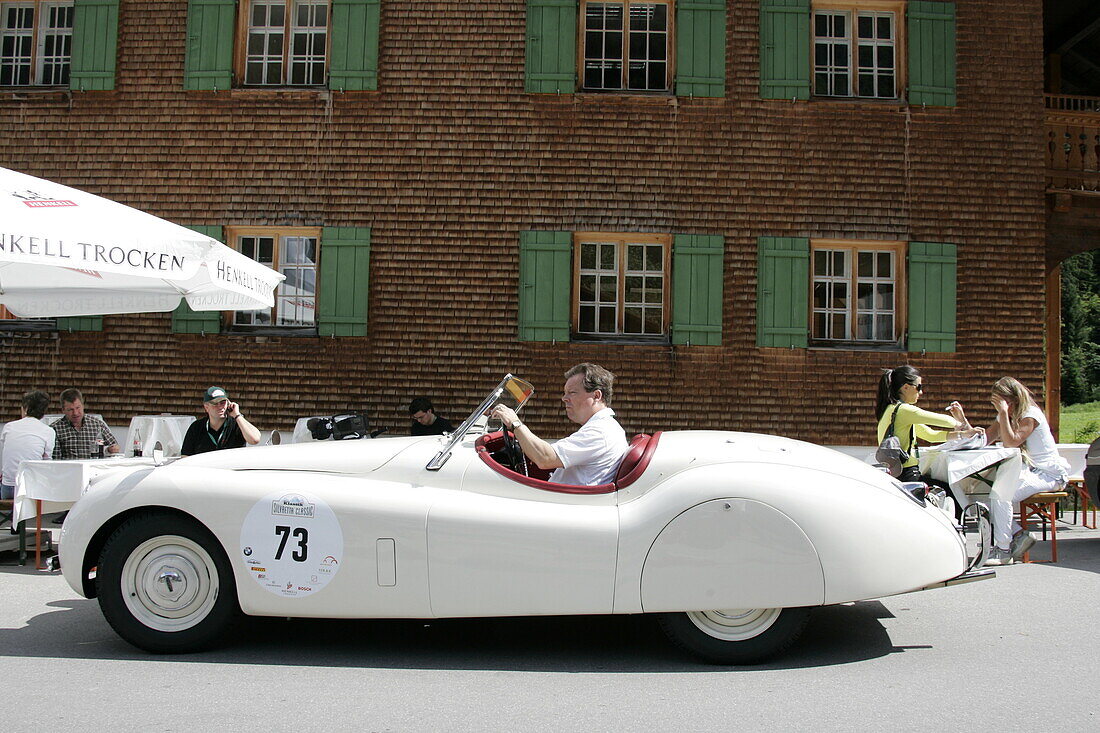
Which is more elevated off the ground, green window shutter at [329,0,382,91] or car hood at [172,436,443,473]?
green window shutter at [329,0,382,91]

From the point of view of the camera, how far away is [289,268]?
11.6 metres

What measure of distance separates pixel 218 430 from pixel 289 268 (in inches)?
163

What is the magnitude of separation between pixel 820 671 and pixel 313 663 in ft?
7.93

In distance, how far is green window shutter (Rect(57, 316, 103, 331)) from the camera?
37.7 ft

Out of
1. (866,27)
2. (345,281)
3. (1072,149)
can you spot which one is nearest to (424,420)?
(345,281)

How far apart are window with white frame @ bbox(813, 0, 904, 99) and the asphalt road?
23.9 feet

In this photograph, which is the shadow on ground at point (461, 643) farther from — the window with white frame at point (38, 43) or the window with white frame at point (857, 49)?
the window with white frame at point (38, 43)

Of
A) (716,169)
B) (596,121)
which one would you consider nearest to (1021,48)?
(716,169)

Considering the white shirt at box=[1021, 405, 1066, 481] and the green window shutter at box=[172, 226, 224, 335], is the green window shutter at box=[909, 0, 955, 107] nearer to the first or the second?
the white shirt at box=[1021, 405, 1066, 481]

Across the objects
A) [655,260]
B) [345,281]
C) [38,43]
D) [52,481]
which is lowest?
[52,481]

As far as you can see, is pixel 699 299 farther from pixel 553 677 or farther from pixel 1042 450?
pixel 553 677

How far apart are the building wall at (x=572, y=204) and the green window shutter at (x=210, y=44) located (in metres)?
0.27

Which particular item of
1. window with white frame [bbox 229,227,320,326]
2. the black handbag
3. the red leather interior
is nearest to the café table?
the red leather interior

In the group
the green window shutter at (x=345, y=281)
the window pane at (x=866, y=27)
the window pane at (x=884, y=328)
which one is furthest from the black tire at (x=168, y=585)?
the window pane at (x=866, y=27)
